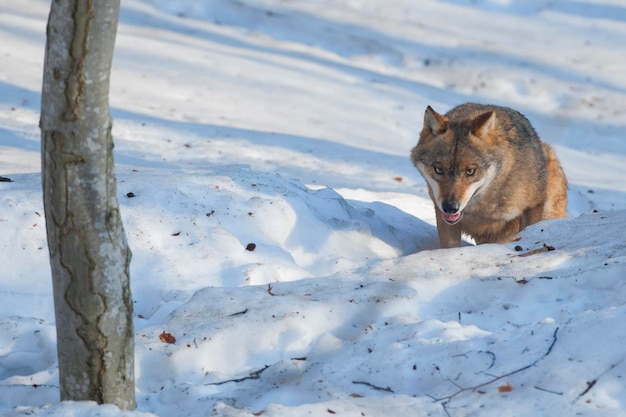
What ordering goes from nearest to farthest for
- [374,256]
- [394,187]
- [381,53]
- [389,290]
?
[389,290] → [374,256] → [394,187] → [381,53]

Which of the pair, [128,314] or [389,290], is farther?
[389,290]

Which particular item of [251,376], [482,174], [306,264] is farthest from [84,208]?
[482,174]

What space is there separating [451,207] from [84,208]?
12.2ft

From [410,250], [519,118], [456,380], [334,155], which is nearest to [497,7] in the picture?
[334,155]

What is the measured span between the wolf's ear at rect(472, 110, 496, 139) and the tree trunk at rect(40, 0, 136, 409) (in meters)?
3.95

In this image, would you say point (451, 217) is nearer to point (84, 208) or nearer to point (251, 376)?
point (251, 376)

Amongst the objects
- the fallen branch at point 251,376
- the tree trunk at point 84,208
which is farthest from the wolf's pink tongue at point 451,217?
the tree trunk at point 84,208

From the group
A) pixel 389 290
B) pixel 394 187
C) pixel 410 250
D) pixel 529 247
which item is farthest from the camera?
pixel 394 187

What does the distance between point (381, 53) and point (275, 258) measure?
950 cm

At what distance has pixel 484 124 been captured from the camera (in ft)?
20.8

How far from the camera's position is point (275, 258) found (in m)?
5.38

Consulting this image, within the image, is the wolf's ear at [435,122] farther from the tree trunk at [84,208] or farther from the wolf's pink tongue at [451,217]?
the tree trunk at [84,208]

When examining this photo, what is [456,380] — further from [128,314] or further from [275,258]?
[275,258]

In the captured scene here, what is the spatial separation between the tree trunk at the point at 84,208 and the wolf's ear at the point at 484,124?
13.0ft
